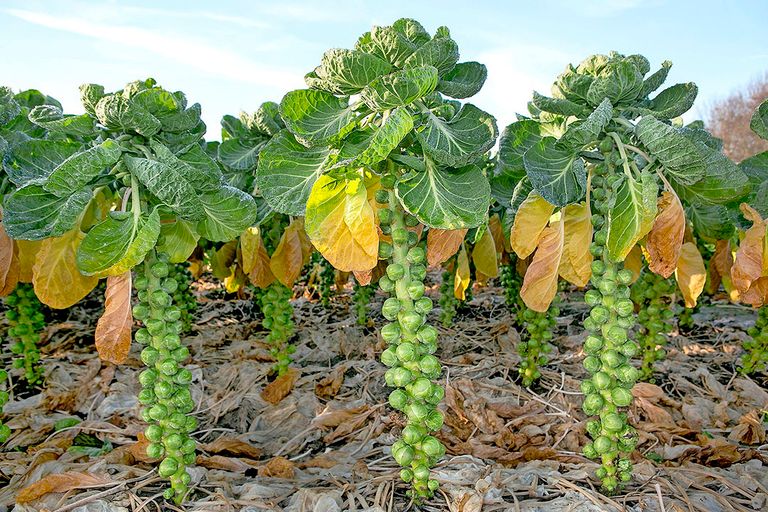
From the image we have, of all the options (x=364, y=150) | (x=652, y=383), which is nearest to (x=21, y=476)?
(x=364, y=150)

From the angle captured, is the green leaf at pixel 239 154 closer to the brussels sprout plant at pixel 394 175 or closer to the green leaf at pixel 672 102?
the brussels sprout plant at pixel 394 175

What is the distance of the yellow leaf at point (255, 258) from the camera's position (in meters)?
2.97

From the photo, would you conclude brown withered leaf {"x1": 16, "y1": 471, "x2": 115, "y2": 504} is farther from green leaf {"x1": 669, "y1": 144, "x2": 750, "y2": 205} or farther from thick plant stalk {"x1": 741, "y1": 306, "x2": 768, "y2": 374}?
thick plant stalk {"x1": 741, "y1": 306, "x2": 768, "y2": 374}

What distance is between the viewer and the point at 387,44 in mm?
1766

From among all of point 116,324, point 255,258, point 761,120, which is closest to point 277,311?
point 255,258

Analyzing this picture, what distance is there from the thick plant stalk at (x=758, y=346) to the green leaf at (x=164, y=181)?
3329mm

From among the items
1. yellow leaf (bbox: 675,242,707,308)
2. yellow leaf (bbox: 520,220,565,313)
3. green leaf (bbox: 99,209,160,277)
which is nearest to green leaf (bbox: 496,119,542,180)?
yellow leaf (bbox: 520,220,565,313)

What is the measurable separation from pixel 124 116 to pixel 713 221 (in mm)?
2521

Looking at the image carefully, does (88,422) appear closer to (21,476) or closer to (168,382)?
(21,476)

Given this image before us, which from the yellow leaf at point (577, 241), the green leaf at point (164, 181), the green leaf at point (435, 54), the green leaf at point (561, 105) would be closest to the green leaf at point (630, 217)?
the yellow leaf at point (577, 241)

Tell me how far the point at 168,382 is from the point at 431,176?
1.14m

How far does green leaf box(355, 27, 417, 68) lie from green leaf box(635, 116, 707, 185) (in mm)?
806

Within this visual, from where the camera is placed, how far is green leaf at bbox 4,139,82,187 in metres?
1.97

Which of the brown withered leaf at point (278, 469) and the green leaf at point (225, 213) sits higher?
the green leaf at point (225, 213)
